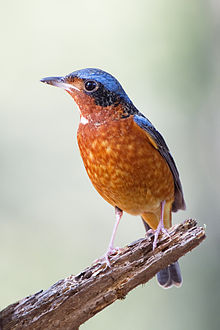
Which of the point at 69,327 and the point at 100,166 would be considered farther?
the point at 100,166

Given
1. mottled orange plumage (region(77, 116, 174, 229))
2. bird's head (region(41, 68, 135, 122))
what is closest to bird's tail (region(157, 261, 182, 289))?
mottled orange plumage (region(77, 116, 174, 229))

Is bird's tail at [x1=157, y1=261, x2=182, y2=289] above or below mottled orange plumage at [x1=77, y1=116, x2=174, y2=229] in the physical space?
below

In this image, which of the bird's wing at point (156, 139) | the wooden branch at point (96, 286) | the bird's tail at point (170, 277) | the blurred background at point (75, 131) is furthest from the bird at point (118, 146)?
the blurred background at point (75, 131)

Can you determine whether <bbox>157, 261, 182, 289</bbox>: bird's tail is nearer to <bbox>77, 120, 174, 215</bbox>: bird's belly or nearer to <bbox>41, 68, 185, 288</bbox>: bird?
<bbox>41, 68, 185, 288</bbox>: bird

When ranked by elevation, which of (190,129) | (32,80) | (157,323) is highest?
(32,80)

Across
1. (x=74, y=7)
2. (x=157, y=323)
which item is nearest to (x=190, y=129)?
(x=74, y=7)

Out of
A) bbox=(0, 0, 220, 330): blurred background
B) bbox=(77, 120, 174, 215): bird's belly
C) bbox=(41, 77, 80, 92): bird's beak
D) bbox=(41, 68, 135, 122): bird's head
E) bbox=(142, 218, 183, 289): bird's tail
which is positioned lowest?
bbox=(142, 218, 183, 289): bird's tail

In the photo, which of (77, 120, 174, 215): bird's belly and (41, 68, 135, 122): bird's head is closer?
(41, 68, 135, 122): bird's head

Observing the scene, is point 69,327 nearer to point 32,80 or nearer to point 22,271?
point 22,271
